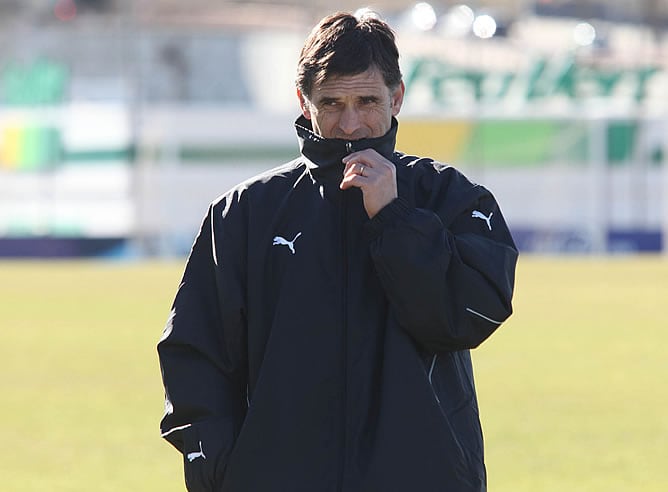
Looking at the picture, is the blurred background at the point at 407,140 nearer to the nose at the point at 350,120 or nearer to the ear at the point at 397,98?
the ear at the point at 397,98

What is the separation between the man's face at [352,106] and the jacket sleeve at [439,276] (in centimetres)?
24

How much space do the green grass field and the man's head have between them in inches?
237

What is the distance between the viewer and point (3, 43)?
74.9 m

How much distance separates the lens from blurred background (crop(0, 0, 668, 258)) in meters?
49.5

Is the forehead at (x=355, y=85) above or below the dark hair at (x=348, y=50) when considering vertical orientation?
below

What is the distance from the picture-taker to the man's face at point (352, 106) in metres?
3.65

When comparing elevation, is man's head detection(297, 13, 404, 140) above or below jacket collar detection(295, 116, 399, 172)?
above

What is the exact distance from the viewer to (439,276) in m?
3.49

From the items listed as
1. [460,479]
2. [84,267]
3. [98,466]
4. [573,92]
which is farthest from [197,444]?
[573,92]

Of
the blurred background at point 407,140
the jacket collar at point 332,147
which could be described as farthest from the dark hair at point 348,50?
the blurred background at point 407,140

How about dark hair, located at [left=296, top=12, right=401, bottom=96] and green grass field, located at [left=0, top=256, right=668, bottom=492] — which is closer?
dark hair, located at [left=296, top=12, right=401, bottom=96]

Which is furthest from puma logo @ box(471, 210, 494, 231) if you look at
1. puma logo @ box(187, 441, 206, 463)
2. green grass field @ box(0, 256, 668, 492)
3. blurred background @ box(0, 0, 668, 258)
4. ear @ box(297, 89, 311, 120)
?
blurred background @ box(0, 0, 668, 258)

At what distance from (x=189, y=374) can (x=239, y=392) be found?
0.15 meters

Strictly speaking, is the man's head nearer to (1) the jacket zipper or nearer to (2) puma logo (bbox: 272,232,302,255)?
(1) the jacket zipper
